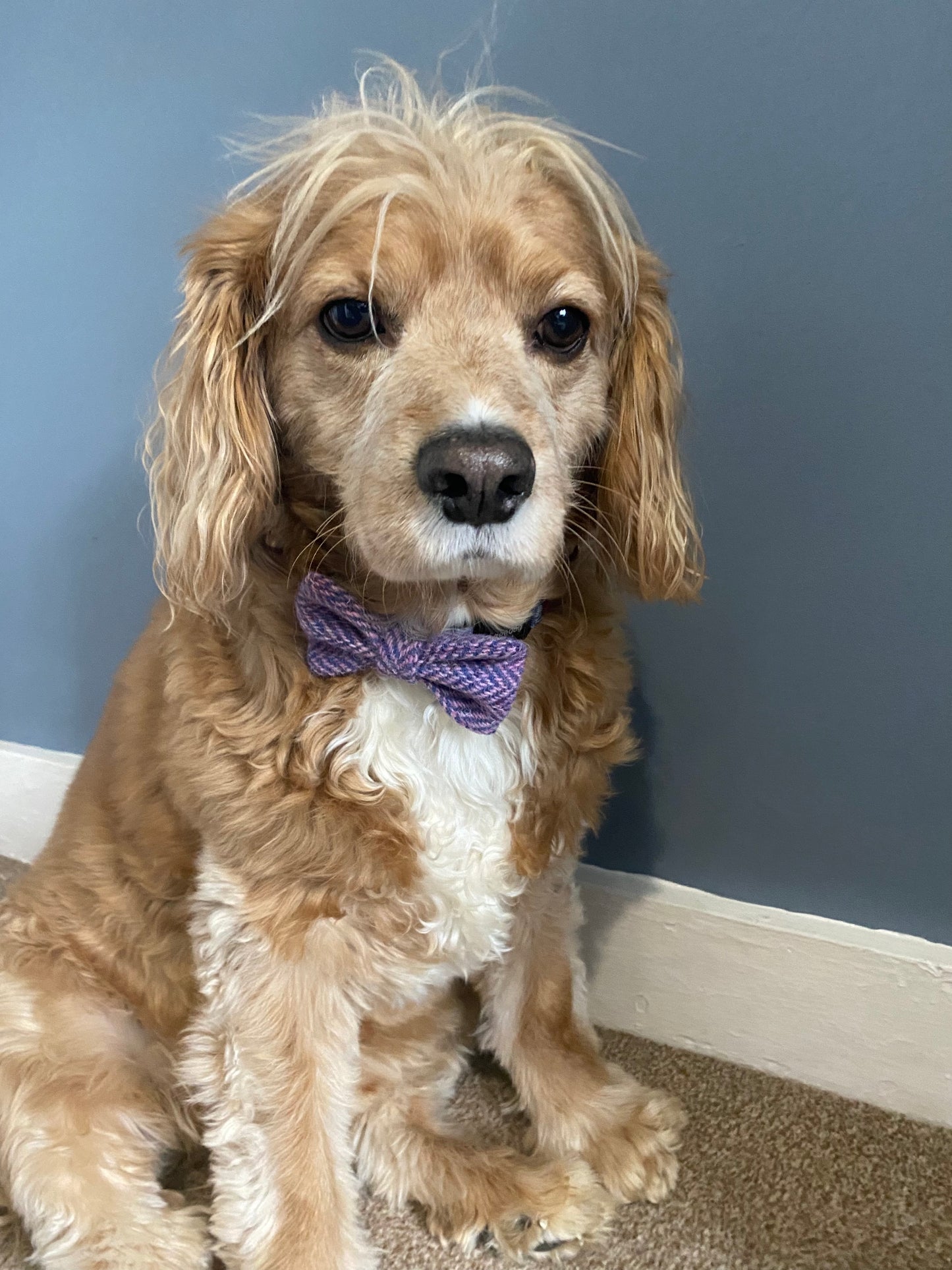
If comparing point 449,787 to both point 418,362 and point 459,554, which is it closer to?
point 459,554

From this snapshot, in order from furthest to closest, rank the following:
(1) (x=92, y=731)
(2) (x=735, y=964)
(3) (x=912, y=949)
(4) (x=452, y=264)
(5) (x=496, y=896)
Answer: (1) (x=92, y=731)
(2) (x=735, y=964)
(3) (x=912, y=949)
(5) (x=496, y=896)
(4) (x=452, y=264)

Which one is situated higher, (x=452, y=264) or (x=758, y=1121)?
(x=452, y=264)

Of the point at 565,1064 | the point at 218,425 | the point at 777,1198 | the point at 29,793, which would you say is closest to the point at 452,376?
the point at 218,425

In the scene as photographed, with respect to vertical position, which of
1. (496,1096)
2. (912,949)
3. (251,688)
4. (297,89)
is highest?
(297,89)

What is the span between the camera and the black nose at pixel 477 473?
2.49 ft

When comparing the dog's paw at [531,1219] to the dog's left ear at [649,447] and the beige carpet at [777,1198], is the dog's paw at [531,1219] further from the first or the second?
the dog's left ear at [649,447]

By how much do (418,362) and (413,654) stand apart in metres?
0.29

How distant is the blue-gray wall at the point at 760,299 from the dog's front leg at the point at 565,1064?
0.79 feet

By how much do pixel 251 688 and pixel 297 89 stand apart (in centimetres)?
96

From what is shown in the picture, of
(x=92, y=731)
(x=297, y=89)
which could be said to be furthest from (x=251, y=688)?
(x=92, y=731)

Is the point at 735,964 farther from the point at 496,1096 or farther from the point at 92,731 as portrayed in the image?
the point at 92,731

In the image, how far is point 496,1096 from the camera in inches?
51.7

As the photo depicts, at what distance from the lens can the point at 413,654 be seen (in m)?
0.93

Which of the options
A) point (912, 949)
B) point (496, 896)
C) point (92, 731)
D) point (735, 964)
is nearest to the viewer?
point (496, 896)
